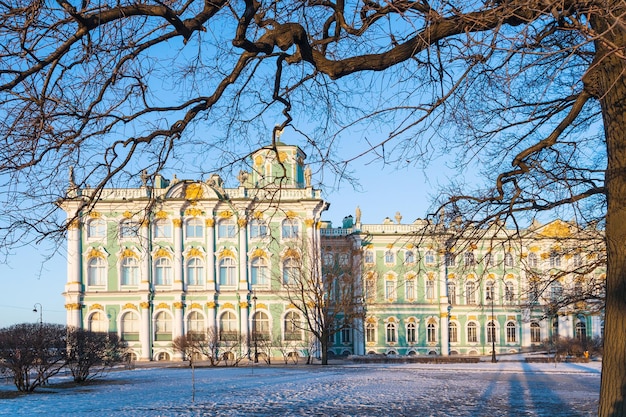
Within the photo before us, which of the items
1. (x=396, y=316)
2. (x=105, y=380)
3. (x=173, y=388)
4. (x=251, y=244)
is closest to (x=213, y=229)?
(x=251, y=244)

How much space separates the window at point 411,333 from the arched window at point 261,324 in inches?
443

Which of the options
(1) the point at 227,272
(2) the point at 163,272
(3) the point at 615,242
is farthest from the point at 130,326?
(3) the point at 615,242

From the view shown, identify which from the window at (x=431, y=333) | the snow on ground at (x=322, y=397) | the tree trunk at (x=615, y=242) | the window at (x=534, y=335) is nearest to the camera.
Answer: the tree trunk at (x=615, y=242)

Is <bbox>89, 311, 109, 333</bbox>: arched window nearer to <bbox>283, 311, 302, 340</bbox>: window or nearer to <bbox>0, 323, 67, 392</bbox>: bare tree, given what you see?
<bbox>283, 311, 302, 340</bbox>: window

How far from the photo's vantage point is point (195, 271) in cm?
4972

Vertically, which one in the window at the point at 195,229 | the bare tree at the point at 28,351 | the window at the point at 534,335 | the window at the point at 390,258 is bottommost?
the window at the point at 534,335

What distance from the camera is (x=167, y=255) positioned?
162 ft

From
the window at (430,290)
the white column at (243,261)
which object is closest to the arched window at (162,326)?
the white column at (243,261)

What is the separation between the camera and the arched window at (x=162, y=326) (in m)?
48.8

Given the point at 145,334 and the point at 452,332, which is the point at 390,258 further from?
the point at 145,334

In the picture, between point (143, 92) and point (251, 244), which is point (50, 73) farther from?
point (251, 244)

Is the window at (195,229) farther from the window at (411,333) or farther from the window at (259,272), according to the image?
the window at (411,333)

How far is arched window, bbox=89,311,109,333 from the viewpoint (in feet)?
161

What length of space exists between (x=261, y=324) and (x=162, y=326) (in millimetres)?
6296
